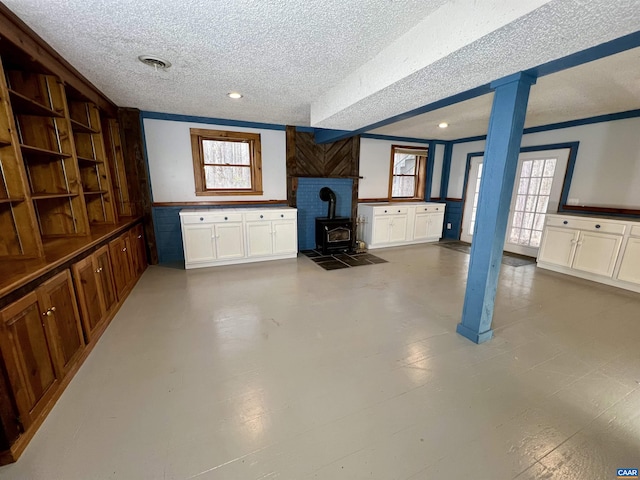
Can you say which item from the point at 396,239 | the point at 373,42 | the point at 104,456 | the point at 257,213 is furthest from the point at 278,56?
the point at 396,239

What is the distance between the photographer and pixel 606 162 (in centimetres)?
389

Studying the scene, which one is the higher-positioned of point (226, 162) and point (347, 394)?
point (226, 162)

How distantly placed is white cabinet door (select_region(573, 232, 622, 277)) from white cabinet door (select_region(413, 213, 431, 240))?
2.53 metres

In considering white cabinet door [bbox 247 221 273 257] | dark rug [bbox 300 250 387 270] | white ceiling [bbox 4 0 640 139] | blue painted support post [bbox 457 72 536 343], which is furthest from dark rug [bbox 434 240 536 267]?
white cabinet door [bbox 247 221 273 257]

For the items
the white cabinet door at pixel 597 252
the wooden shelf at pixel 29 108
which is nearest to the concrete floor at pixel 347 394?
the white cabinet door at pixel 597 252

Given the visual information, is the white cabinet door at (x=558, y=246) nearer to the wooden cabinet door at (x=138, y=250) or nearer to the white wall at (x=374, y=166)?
the white wall at (x=374, y=166)

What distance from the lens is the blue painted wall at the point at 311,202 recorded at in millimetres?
5121

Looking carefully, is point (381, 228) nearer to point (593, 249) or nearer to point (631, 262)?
point (593, 249)

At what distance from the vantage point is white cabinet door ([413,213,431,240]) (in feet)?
18.9

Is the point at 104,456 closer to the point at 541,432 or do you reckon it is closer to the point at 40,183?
the point at 541,432

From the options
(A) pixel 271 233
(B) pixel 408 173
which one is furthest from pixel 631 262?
(A) pixel 271 233

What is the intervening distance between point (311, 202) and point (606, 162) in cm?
464

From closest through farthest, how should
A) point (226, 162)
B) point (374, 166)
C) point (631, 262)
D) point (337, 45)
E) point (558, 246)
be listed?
point (337, 45), point (631, 262), point (558, 246), point (226, 162), point (374, 166)

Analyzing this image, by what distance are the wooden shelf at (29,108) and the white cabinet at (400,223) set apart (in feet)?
14.9
